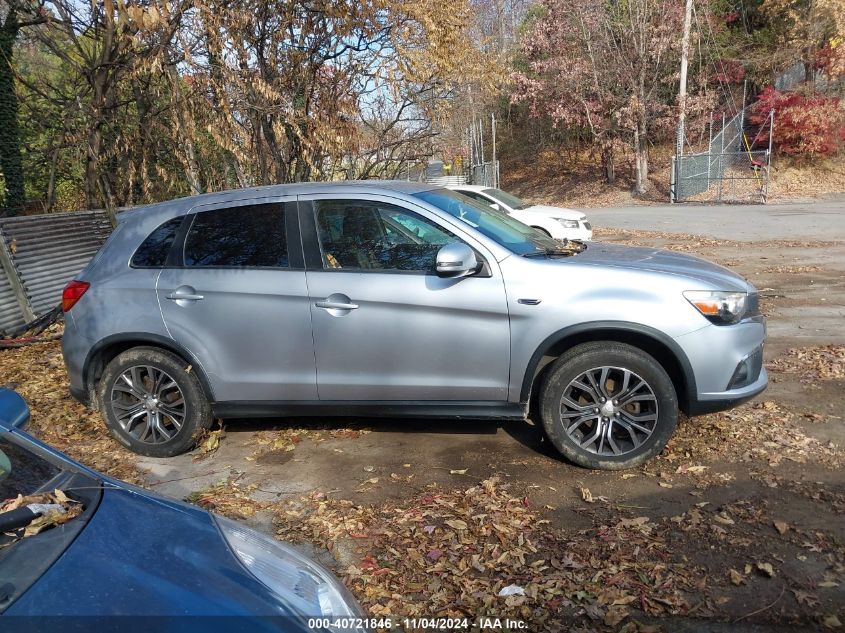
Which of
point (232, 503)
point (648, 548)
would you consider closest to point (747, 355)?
point (648, 548)

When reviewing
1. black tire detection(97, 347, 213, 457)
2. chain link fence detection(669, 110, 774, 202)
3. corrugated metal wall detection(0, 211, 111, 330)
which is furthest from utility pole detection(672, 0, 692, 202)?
black tire detection(97, 347, 213, 457)

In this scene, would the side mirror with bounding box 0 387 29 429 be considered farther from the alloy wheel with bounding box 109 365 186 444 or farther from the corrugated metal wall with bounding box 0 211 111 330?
the corrugated metal wall with bounding box 0 211 111 330

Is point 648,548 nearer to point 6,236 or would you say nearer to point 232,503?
point 232,503

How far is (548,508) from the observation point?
3.77m

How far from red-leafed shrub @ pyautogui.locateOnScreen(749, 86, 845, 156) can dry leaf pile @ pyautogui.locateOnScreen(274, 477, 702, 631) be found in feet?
93.3

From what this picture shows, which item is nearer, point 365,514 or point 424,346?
point 365,514

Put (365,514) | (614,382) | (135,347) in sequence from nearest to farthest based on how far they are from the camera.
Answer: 1. (365,514)
2. (614,382)
3. (135,347)

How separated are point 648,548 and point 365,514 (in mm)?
1541

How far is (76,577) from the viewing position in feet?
6.16

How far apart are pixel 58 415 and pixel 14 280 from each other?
4.04 metres

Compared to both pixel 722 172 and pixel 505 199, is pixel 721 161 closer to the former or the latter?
pixel 722 172

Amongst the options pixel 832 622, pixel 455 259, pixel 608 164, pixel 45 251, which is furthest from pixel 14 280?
pixel 608 164

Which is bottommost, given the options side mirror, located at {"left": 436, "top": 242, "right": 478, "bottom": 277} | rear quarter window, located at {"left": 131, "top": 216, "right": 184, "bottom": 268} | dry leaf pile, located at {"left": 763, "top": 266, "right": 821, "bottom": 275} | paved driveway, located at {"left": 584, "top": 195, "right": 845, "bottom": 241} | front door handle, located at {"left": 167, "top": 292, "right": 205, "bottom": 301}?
paved driveway, located at {"left": 584, "top": 195, "right": 845, "bottom": 241}

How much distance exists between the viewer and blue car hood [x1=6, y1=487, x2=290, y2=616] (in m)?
1.77
